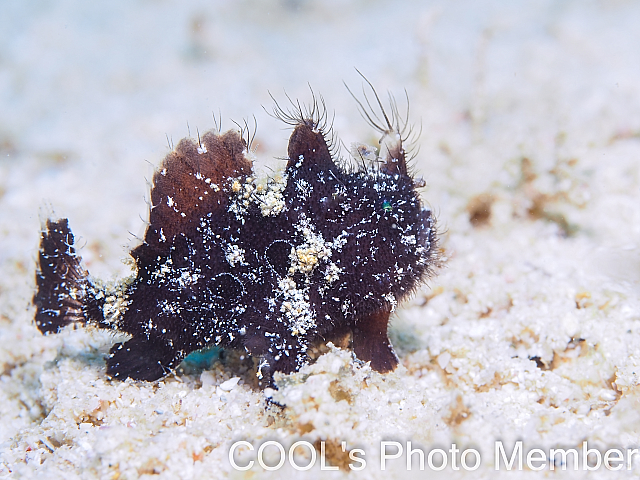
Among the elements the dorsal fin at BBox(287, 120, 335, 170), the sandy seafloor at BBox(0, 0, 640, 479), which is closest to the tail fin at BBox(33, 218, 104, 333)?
the sandy seafloor at BBox(0, 0, 640, 479)

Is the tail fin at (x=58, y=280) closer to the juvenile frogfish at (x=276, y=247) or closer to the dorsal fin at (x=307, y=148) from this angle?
the juvenile frogfish at (x=276, y=247)

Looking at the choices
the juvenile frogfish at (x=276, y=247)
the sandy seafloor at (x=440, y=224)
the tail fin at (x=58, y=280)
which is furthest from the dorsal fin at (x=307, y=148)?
the tail fin at (x=58, y=280)

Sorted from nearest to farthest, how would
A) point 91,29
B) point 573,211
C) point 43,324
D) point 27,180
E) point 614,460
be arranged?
point 614,460 < point 43,324 < point 573,211 < point 27,180 < point 91,29

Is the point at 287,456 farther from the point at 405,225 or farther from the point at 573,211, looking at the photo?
the point at 573,211

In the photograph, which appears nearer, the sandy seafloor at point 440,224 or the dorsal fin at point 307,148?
the sandy seafloor at point 440,224

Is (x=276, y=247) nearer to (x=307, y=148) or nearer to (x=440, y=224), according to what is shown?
(x=307, y=148)

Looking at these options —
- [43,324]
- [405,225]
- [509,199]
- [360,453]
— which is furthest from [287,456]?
[509,199]

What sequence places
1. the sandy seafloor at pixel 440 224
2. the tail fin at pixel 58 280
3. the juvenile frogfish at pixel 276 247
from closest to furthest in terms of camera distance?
the sandy seafloor at pixel 440 224 < the juvenile frogfish at pixel 276 247 < the tail fin at pixel 58 280
